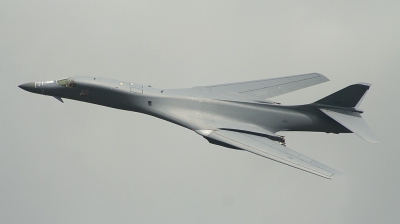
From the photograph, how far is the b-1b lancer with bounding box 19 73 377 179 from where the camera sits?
4959 centimetres

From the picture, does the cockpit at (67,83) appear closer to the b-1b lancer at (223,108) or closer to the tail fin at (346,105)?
the b-1b lancer at (223,108)

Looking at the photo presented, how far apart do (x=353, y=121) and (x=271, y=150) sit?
5.49 metres

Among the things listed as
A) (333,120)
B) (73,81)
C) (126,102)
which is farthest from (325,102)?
(73,81)

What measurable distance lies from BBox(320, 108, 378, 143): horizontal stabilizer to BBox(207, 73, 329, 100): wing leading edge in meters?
4.30

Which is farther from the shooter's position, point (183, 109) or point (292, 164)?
point (183, 109)

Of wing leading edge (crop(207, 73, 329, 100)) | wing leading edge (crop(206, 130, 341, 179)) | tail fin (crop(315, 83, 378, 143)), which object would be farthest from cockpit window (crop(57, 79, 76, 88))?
tail fin (crop(315, 83, 378, 143))

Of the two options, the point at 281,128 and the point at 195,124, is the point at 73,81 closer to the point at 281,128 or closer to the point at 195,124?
the point at 195,124

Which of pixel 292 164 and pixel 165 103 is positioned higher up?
pixel 165 103

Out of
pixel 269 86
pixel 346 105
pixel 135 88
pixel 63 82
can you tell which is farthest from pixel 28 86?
pixel 346 105

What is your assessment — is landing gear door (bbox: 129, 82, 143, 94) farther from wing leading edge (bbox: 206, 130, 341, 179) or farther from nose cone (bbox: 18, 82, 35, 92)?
nose cone (bbox: 18, 82, 35, 92)

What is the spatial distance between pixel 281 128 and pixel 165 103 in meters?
7.20

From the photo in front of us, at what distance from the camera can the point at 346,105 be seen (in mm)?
50250

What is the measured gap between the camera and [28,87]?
51.9m

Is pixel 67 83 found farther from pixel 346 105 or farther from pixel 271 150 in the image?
pixel 346 105
